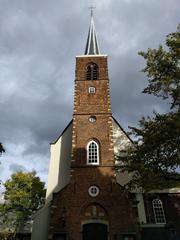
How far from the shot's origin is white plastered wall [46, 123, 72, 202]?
72.7ft

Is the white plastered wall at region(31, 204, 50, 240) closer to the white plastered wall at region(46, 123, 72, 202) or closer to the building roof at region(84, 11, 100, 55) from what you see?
the white plastered wall at region(46, 123, 72, 202)

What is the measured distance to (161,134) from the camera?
515 inches

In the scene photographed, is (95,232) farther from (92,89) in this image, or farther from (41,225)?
(92,89)

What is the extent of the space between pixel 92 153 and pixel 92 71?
32.6 ft

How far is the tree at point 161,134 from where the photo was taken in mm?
13086

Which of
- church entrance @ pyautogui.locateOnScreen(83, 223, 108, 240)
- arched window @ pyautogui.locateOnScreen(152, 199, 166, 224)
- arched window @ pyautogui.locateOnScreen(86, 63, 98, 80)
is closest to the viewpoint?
church entrance @ pyautogui.locateOnScreen(83, 223, 108, 240)

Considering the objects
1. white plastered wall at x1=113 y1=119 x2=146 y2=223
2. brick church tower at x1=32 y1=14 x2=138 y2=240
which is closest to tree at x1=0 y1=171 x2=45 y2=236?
brick church tower at x1=32 y1=14 x2=138 y2=240

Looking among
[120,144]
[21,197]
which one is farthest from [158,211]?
[21,197]

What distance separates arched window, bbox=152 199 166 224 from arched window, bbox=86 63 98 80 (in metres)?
13.8

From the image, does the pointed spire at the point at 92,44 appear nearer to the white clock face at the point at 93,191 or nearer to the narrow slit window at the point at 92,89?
the narrow slit window at the point at 92,89

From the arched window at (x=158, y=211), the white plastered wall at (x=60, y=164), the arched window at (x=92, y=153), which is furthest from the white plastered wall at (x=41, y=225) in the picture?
the arched window at (x=158, y=211)

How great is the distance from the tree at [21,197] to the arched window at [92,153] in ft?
53.2

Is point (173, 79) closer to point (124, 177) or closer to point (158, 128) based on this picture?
point (158, 128)

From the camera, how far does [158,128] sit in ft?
44.3
